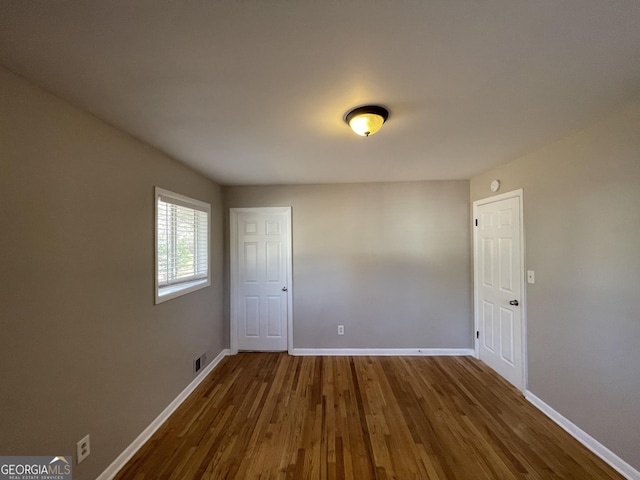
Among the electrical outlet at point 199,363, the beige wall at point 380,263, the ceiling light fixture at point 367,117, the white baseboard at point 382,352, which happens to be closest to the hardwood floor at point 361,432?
the electrical outlet at point 199,363

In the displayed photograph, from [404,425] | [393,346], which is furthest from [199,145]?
[393,346]

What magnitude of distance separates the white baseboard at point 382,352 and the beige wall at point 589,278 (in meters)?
1.00

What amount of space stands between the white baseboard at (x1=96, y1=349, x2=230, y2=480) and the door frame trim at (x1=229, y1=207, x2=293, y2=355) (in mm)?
602

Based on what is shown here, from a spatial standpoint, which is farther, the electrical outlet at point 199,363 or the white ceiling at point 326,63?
the electrical outlet at point 199,363

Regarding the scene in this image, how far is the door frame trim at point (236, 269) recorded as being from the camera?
343 centimetres

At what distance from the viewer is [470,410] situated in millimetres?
2215

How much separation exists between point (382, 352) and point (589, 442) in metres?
1.92

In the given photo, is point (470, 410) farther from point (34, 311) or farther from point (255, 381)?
point (34, 311)

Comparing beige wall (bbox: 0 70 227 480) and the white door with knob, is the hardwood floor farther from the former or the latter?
beige wall (bbox: 0 70 227 480)

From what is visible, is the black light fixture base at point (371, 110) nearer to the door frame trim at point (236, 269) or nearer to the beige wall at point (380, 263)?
the beige wall at point (380, 263)

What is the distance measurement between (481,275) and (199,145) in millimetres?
3455

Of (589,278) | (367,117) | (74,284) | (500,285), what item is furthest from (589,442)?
(74,284)

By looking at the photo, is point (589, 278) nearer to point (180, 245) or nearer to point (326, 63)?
point (326, 63)

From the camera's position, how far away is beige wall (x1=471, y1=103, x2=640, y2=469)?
155cm
